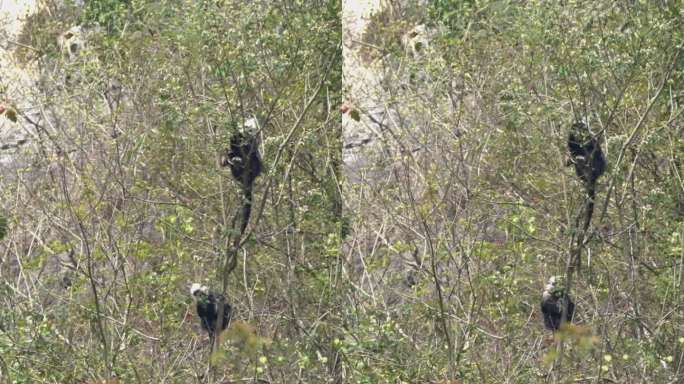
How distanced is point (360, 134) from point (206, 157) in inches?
28.2

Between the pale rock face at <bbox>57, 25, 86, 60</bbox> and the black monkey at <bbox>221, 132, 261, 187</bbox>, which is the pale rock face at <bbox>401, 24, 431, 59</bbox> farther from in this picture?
the pale rock face at <bbox>57, 25, 86, 60</bbox>

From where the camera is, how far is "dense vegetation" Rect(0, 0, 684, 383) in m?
4.52

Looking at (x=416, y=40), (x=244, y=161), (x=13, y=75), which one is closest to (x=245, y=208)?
(x=244, y=161)

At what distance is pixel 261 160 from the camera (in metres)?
4.74

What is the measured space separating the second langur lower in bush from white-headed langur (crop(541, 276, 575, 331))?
4.02 ft

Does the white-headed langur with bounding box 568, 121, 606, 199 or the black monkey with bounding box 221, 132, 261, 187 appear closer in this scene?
the white-headed langur with bounding box 568, 121, 606, 199

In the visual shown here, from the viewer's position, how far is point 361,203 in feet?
16.9

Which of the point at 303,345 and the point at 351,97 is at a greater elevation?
the point at 351,97

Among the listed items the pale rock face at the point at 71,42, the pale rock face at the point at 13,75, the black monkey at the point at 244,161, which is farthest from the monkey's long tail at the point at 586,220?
the pale rock face at the point at 71,42

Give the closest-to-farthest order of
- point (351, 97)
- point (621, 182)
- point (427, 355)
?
point (427, 355), point (621, 182), point (351, 97)

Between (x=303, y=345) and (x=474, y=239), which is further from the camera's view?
(x=303, y=345)

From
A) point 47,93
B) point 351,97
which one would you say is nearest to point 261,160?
point 351,97

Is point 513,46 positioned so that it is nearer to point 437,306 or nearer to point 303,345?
point 437,306

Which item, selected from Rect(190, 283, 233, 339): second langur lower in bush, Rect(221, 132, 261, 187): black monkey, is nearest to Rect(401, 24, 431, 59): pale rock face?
Rect(221, 132, 261, 187): black monkey
